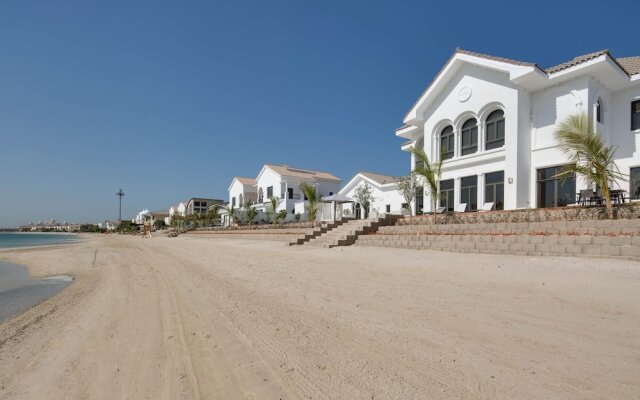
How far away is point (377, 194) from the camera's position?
27953mm

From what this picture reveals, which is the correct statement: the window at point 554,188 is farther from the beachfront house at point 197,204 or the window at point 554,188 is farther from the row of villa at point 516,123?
the beachfront house at point 197,204

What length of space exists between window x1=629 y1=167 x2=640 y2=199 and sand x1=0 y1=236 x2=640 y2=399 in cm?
990

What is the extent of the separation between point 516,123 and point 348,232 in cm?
999

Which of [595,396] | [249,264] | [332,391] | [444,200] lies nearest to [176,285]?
[249,264]

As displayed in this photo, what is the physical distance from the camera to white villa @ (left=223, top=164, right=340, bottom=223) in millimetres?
38000

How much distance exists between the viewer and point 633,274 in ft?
20.7

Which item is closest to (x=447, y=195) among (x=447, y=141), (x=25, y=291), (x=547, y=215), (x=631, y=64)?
(x=447, y=141)

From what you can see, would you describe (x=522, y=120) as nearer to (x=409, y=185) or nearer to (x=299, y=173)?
(x=409, y=185)

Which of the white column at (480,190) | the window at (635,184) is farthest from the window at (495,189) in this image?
the window at (635,184)

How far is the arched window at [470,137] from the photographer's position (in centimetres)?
1877

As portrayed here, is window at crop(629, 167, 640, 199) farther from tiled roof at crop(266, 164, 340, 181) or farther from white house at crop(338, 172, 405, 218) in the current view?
tiled roof at crop(266, 164, 340, 181)

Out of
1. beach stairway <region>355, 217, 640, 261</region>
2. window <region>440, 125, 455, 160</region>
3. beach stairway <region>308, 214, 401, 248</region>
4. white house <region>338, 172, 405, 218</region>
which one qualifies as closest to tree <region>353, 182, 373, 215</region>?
white house <region>338, 172, 405, 218</region>

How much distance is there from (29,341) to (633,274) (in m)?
10.1

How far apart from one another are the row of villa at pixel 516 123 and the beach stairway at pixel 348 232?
14.9ft
